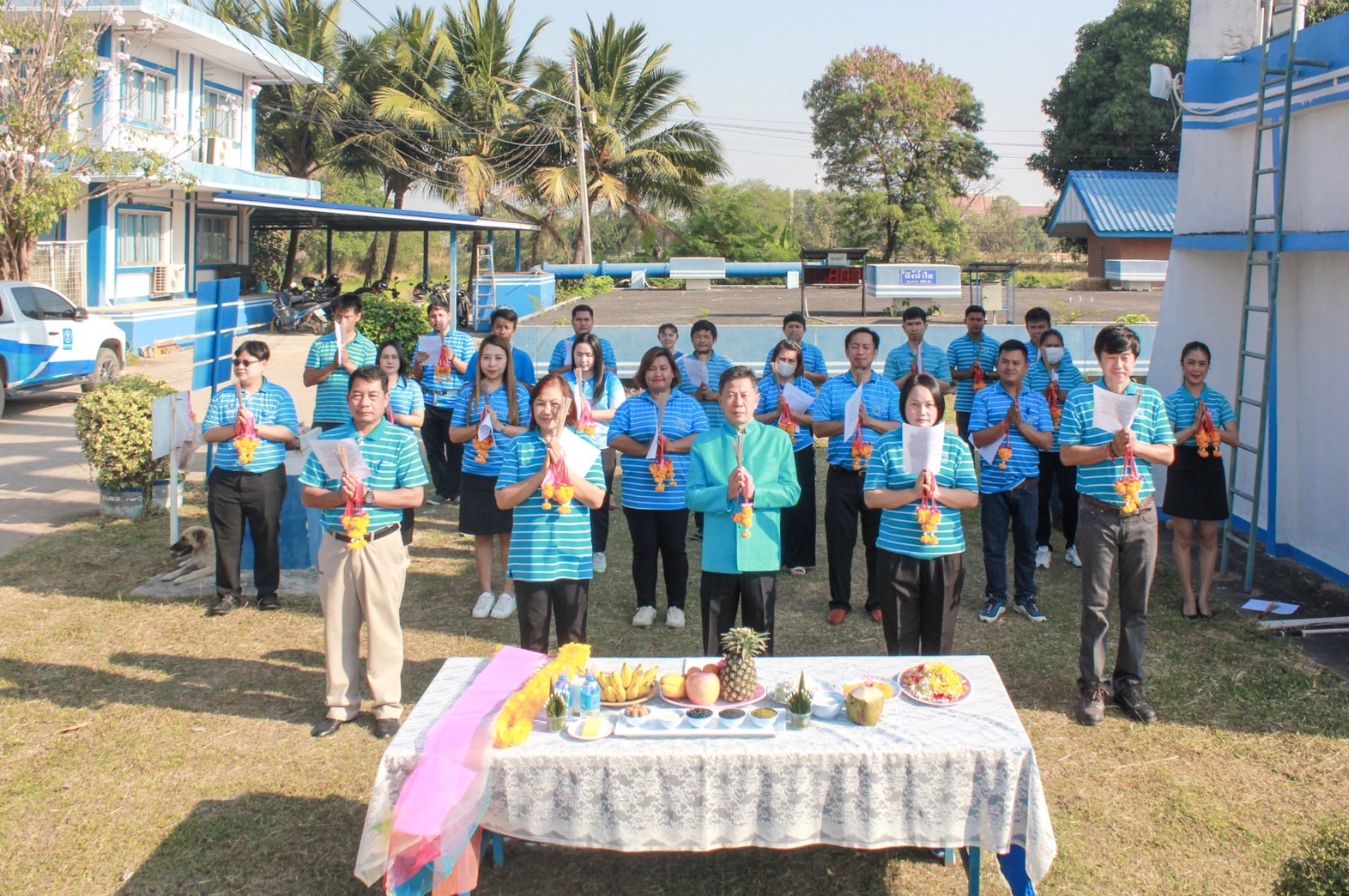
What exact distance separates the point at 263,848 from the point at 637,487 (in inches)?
118

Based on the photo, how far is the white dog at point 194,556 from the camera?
773 centimetres

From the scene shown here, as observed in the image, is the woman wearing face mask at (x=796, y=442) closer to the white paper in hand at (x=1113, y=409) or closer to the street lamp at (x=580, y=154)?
the white paper in hand at (x=1113, y=409)

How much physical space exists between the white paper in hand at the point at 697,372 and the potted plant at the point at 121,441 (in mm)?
4522

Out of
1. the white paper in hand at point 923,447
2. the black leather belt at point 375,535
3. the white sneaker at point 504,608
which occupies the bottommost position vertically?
the white sneaker at point 504,608

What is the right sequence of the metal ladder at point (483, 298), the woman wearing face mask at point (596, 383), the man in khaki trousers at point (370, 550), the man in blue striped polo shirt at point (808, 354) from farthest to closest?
1. the metal ladder at point (483, 298)
2. the man in blue striped polo shirt at point (808, 354)
3. the woman wearing face mask at point (596, 383)
4. the man in khaki trousers at point (370, 550)

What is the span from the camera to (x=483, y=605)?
23.2 ft

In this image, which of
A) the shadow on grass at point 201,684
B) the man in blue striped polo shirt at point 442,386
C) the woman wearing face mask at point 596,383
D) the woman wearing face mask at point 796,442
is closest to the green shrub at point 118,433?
the man in blue striped polo shirt at point 442,386

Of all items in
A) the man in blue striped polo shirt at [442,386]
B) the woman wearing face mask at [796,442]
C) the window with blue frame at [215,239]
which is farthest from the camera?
the window with blue frame at [215,239]

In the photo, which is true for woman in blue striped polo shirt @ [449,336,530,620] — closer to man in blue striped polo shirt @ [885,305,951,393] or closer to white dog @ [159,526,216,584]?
white dog @ [159,526,216,584]

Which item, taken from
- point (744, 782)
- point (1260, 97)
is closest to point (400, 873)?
point (744, 782)

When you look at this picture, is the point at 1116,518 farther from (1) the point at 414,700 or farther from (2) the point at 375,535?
(1) the point at 414,700

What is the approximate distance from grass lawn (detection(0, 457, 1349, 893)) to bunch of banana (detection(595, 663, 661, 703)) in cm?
77

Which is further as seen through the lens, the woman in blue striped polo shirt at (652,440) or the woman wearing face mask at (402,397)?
the woman wearing face mask at (402,397)

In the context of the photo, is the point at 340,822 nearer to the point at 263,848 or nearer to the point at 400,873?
the point at 263,848
